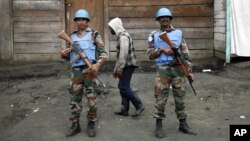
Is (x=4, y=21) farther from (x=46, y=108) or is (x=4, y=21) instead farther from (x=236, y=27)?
(x=236, y=27)

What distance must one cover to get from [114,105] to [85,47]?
1937mm

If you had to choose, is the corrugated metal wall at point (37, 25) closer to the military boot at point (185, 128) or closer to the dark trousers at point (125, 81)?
the dark trousers at point (125, 81)

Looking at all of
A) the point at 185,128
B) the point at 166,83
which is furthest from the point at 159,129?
the point at 166,83

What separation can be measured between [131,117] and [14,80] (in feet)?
12.9

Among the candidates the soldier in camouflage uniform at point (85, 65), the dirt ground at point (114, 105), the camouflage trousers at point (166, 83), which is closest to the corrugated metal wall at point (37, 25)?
the dirt ground at point (114, 105)

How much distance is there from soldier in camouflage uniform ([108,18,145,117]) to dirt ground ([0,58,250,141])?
0.70ft

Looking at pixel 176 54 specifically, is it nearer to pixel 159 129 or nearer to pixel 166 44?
pixel 166 44

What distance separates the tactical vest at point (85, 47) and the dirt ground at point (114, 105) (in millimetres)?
1119

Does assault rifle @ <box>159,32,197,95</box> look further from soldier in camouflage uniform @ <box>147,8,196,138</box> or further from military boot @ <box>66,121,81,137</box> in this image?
military boot @ <box>66,121,81,137</box>

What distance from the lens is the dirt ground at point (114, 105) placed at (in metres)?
6.16

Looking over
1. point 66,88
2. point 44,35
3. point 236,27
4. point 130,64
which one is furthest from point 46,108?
point 236,27

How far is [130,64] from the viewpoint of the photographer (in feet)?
21.8

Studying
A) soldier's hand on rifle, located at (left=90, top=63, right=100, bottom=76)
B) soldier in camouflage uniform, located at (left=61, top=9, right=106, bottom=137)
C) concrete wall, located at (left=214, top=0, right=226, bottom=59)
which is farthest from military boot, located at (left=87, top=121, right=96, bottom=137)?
concrete wall, located at (left=214, top=0, right=226, bottom=59)

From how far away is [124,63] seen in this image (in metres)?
6.46
